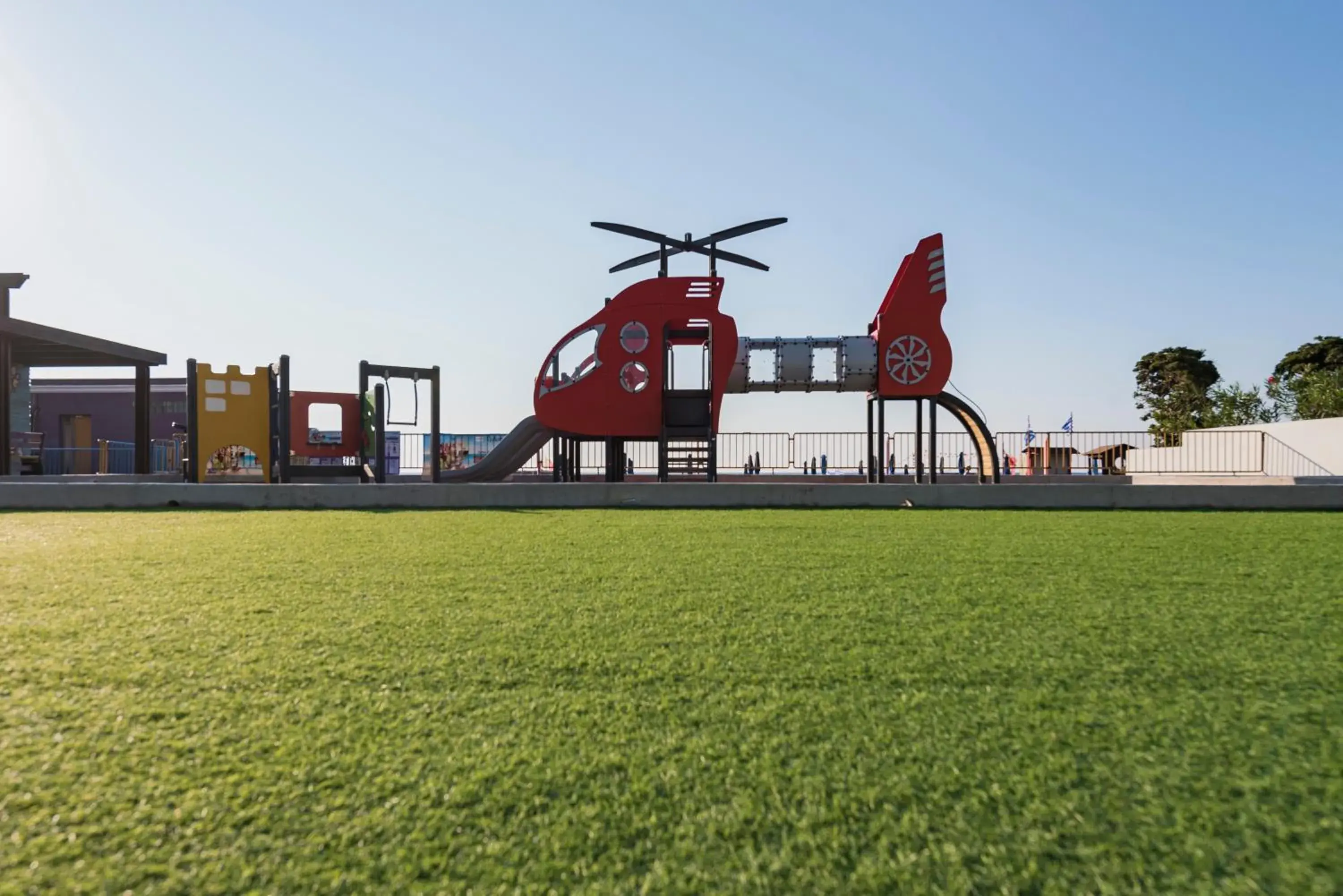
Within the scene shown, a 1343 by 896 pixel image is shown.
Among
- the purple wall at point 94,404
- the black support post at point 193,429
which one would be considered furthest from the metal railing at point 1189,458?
the purple wall at point 94,404

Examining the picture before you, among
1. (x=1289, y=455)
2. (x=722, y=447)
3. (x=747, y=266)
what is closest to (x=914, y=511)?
(x=747, y=266)

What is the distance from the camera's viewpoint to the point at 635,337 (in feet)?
43.3

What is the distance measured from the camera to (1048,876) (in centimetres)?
125

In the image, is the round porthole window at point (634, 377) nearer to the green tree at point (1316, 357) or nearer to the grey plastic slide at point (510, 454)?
the grey plastic slide at point (510, 454)

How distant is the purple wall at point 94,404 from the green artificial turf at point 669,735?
33.5 metres

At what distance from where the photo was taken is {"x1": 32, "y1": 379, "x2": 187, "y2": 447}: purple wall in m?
29.7

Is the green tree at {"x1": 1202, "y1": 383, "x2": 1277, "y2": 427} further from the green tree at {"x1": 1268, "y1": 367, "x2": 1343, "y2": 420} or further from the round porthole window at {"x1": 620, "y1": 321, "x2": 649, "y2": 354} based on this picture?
the round porthole window at {"x1": 620, "y1": 321, "x2": 649, "y2": 354}

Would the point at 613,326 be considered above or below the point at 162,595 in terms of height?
above

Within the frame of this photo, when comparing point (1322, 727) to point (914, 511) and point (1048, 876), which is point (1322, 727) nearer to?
point (1048, 876)

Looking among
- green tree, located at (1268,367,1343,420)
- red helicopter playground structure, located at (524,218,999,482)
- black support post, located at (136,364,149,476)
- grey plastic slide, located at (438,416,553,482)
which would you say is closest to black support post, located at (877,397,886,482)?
red helicopter playground structure, located at (524,218,999,482)

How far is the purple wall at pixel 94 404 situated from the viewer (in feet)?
97.3

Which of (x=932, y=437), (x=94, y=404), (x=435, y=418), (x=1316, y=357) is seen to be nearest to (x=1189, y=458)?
(x=932, y=437)

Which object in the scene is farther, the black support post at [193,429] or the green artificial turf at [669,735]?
the black support post at [193,429]

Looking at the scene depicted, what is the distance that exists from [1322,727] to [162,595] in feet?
13.9
